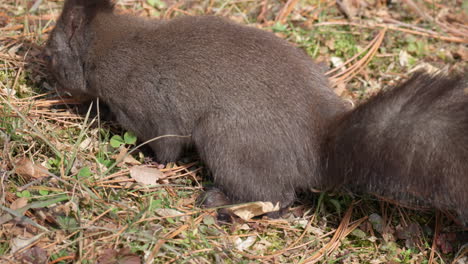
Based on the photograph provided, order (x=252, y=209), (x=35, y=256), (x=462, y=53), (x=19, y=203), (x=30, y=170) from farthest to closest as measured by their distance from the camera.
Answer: (x=462, y=53)
(x=252, y=209)
(x=30, y=170)
(x=19, y=203)
(x=35, y=256)

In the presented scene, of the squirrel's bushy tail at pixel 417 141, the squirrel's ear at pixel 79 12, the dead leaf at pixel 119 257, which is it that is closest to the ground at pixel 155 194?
the dead leaf at pixel 119 257

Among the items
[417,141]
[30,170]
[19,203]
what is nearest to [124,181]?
[30,170]

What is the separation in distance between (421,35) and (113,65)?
2.81 metres

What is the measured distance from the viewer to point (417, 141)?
2650mm

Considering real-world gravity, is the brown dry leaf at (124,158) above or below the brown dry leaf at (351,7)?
below

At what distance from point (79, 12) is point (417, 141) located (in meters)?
2.43

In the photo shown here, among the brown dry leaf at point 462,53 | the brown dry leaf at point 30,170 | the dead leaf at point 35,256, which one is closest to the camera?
the dead leaf at point 35,256

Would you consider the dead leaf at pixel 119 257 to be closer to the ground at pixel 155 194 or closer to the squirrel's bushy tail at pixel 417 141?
the ground at pixel 155 194

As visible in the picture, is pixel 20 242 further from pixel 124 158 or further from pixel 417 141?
pixel 417 141

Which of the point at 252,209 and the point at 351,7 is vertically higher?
the point at 351,7

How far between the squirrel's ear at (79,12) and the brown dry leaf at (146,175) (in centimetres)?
112

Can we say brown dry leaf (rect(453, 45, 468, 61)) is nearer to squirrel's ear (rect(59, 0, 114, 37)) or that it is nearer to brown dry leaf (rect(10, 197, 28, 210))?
squirrel's ear (rect(59, 0, 114, 37))

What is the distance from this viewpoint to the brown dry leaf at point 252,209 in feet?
10.3

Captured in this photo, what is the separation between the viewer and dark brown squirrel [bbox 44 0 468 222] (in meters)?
2.65
